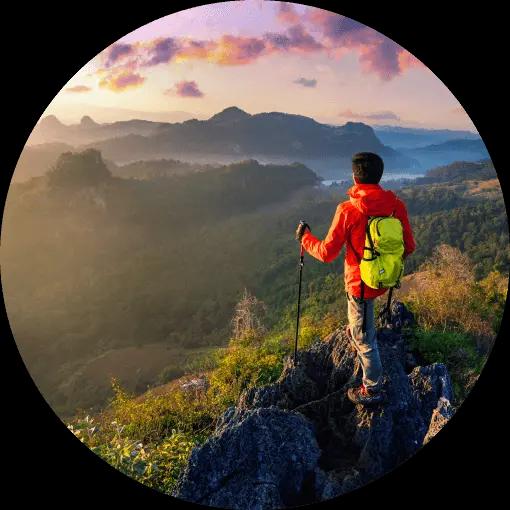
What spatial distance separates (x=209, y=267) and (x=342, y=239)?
3246 centimetres

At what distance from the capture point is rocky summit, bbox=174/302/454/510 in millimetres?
4129

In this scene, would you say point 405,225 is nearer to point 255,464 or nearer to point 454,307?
point 255,464

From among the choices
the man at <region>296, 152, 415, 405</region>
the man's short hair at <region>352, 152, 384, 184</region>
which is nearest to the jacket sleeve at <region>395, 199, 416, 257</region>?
the man at <region>296, 152, 415, 405</region>

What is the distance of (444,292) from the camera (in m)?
7.95

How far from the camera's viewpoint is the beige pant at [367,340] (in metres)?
4.43

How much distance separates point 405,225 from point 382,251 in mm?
490

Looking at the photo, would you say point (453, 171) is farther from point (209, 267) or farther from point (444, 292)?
point (209, 267)

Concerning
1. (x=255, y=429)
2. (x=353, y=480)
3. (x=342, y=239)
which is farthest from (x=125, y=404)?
(x=342, y=239)

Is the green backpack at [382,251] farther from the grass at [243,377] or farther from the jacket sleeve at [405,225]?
the grass at [243,377]

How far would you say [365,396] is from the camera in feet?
15.4

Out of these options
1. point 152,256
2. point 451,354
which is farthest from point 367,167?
point 152,256

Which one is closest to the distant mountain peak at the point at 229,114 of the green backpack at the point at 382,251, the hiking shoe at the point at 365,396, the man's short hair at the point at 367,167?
the man's short hair at the point at 367,167

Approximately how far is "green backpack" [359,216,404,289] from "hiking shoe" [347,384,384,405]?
58.3 inches

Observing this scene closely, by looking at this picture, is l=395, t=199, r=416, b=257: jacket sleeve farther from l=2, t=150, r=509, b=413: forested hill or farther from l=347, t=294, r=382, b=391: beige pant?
l=2, t=150, r=509, b=413: forested hill
